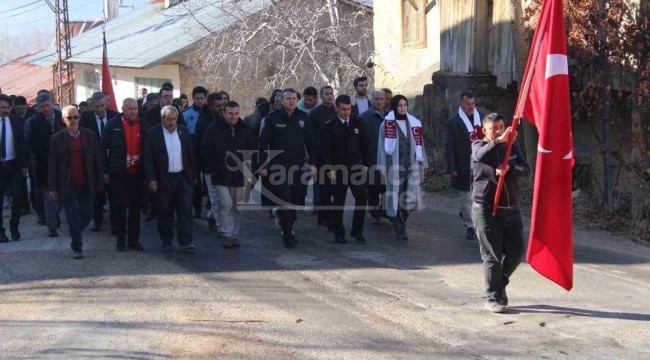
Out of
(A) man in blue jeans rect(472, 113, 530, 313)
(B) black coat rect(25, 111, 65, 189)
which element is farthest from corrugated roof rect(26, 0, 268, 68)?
(A) man in blue jeans rect(472, 113, 530, 313)

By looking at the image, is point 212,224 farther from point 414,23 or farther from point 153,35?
point 153,35

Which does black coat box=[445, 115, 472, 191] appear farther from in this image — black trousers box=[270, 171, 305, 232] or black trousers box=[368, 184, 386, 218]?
black trousers box=[270, 171, 305, 232]

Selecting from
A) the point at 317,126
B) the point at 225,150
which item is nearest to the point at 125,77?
the point at 317,126

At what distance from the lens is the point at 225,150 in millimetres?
10391

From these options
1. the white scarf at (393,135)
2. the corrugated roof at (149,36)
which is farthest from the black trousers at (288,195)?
the corrugated roof at (149,36)

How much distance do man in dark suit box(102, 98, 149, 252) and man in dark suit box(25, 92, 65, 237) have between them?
5.12 ft

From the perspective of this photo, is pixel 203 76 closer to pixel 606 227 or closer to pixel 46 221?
pixel 46 221

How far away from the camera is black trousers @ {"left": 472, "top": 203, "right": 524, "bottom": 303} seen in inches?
297

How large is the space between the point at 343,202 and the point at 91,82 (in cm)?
2935

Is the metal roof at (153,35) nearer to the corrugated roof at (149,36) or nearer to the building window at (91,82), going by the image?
the corrugated roof at (149,36)

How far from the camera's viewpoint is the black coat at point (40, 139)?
1193 centimetres

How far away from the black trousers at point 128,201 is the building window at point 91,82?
2763cm

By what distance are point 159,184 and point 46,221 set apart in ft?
7.95

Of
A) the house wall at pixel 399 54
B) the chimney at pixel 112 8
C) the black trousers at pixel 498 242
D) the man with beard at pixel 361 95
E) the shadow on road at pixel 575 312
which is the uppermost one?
the chimney at pixel 112 8
